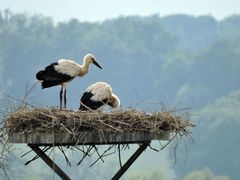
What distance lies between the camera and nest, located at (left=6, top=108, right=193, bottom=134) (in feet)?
31.2

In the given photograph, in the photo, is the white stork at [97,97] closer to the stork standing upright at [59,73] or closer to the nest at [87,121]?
the stork standing upright at [59,73]

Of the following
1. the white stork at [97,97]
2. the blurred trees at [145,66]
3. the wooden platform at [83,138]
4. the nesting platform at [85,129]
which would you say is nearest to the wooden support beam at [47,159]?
the nesting platform at [85,129]

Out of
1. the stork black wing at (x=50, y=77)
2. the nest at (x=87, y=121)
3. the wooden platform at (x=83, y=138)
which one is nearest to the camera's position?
the wooden platform at (x=83, y=138)

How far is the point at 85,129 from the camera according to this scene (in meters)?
9.53

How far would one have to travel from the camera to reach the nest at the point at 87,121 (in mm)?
9516

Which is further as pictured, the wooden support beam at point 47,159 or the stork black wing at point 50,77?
the stork black wing at point 50,77

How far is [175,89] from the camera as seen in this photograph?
109 m

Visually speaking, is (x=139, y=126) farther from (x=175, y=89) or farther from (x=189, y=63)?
(x=189, y=63)

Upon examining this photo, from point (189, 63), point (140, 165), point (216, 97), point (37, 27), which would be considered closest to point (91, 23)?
point (37, 27)

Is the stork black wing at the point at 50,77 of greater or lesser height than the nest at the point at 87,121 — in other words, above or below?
above

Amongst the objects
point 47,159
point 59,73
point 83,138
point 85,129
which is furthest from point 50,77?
point 83,138

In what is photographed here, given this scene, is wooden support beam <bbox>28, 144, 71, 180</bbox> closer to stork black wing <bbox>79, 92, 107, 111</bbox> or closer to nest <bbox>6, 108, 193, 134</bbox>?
nest <bbox>6, 108, 193, 134</bbox>

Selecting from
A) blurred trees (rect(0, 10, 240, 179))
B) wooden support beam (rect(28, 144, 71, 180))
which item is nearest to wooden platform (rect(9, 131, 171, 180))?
wooden support beam (rect(28, 144, 71, 180))

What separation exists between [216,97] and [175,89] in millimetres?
7785
